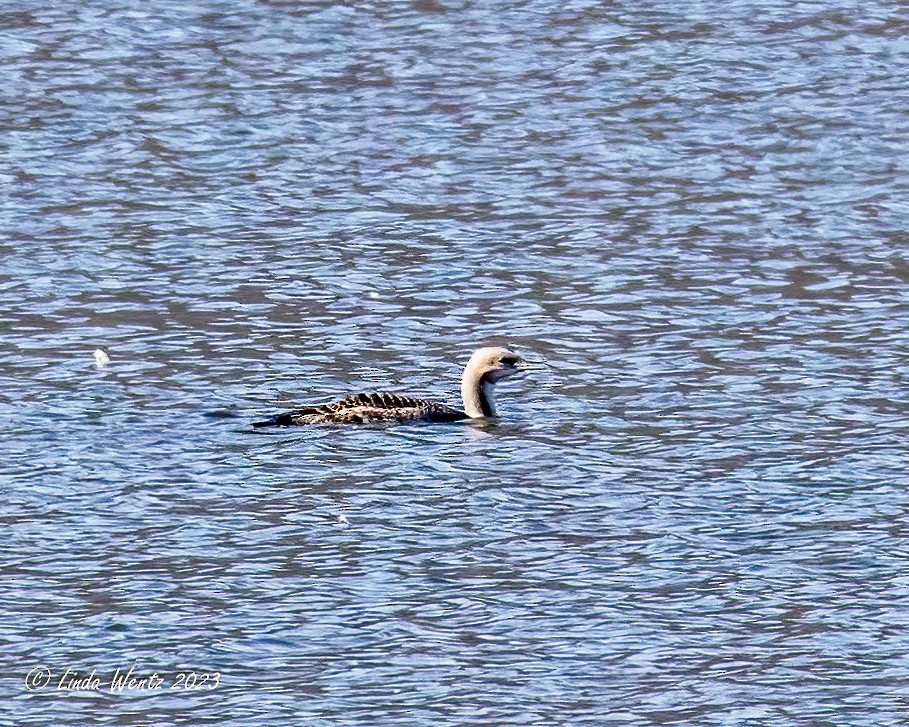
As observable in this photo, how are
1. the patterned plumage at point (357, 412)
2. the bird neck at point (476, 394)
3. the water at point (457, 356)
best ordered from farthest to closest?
A: the bird neck at point (476, 394)
the patterned plumage at point (357, 412)
the water at point (457, 356)

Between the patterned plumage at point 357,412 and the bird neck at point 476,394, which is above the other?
the patterned plumage at point 357,412

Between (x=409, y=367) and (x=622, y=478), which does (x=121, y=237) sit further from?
(x=622, y=478)

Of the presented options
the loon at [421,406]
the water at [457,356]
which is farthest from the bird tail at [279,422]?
the water at [457,356]

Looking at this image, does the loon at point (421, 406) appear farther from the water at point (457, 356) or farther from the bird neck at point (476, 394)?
the water at point (457, 356)

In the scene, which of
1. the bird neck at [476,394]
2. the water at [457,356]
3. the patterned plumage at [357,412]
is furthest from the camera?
the bird neck at [476,394]

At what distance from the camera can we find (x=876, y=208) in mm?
24078

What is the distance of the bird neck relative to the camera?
18984 millimetres

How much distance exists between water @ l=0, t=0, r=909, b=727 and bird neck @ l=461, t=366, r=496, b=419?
265mm

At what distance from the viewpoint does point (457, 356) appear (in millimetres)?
20297

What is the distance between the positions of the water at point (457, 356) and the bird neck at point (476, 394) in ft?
0.87

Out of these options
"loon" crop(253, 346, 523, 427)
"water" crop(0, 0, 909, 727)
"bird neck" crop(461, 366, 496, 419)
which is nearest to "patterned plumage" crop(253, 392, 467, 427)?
"loon" crop(253, 346, 523, 427)

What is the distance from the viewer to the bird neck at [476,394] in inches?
747

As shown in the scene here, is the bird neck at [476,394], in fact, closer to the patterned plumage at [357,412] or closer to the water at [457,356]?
the water at [457,356]

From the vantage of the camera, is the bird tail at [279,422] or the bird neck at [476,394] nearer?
the bird tail at [279,422]
